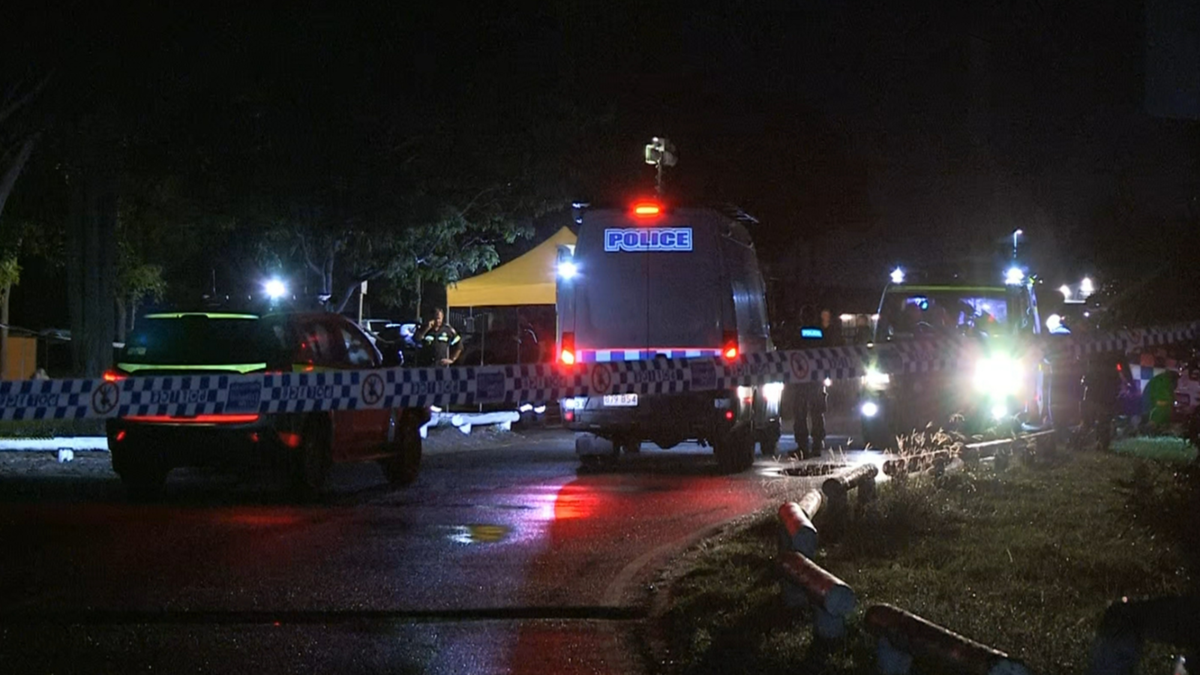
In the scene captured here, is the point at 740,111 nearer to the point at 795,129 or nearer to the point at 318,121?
the point at 795,129

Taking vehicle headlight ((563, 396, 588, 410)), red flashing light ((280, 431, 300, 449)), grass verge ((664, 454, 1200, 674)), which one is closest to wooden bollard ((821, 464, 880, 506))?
grass verge ((664, 454, 1200, 674))

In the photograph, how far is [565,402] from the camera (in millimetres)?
15711

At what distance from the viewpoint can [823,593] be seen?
6496 mm

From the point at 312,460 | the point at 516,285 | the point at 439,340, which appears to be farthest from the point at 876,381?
the point at 516,285

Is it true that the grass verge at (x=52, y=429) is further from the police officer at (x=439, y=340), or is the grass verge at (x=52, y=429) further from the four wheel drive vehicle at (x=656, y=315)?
the four wheel drive vehicle at (x=656, y=315)

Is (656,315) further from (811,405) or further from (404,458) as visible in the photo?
(811,405)

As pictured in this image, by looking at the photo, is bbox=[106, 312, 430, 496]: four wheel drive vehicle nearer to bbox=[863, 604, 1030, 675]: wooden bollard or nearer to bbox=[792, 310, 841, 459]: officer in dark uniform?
bbox=[792, 310, 841, 459]: officer in dark uniform

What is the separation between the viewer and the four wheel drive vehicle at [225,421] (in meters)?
12.9

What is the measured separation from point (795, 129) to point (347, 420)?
102 feet

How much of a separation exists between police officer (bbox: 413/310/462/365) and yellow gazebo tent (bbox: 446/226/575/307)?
472 cm

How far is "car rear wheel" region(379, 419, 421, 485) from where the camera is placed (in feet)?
48.5

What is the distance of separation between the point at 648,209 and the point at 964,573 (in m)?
7.69

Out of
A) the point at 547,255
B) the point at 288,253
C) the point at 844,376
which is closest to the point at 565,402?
the point at 844,376

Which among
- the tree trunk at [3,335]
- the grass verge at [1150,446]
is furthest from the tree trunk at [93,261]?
the grass verge at [1150,446]
